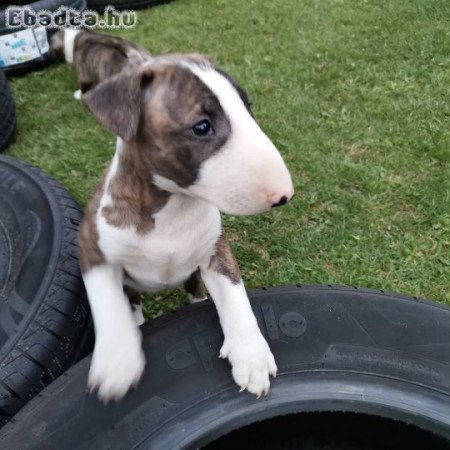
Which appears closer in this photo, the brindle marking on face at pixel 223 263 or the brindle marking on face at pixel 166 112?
the brindle marking on face at pixel 166 112

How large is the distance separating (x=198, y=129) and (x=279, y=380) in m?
0.82

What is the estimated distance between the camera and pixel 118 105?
59.2 inches

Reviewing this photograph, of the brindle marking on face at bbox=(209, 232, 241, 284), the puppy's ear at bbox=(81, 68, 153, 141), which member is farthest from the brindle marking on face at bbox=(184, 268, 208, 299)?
the puppy's ear at bbox=(81, 68, 153, 141)

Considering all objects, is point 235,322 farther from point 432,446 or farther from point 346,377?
point 432,446

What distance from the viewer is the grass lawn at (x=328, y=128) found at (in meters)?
2.95

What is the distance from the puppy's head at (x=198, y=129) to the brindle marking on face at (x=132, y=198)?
0.17m

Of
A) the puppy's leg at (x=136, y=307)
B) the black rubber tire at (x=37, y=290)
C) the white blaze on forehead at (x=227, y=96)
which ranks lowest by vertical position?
the puppy's leg at (x=136, y=307)

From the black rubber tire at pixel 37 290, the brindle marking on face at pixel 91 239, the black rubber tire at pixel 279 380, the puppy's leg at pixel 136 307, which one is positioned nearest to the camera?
the black rubber tire at pixel 279 380

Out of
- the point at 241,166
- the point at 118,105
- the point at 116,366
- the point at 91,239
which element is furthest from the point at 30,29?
the point at 241,166

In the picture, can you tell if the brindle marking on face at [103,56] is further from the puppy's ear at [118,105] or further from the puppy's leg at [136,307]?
the puppy's leg at [136,307]

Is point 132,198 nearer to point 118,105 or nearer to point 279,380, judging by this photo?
point 118,105

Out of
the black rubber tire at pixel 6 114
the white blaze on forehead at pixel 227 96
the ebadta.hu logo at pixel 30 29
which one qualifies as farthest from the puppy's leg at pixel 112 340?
the ebadta.hu logo at pixel 30 29

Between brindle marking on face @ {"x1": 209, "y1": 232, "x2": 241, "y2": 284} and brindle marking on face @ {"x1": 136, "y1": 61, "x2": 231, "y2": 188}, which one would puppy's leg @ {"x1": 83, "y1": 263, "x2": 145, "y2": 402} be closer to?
brindle marking on face @ {"x1": 209, "y1": 232, "x2": 241, "y2": 284}

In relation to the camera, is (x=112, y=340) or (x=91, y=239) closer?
(x=112, y=340)
